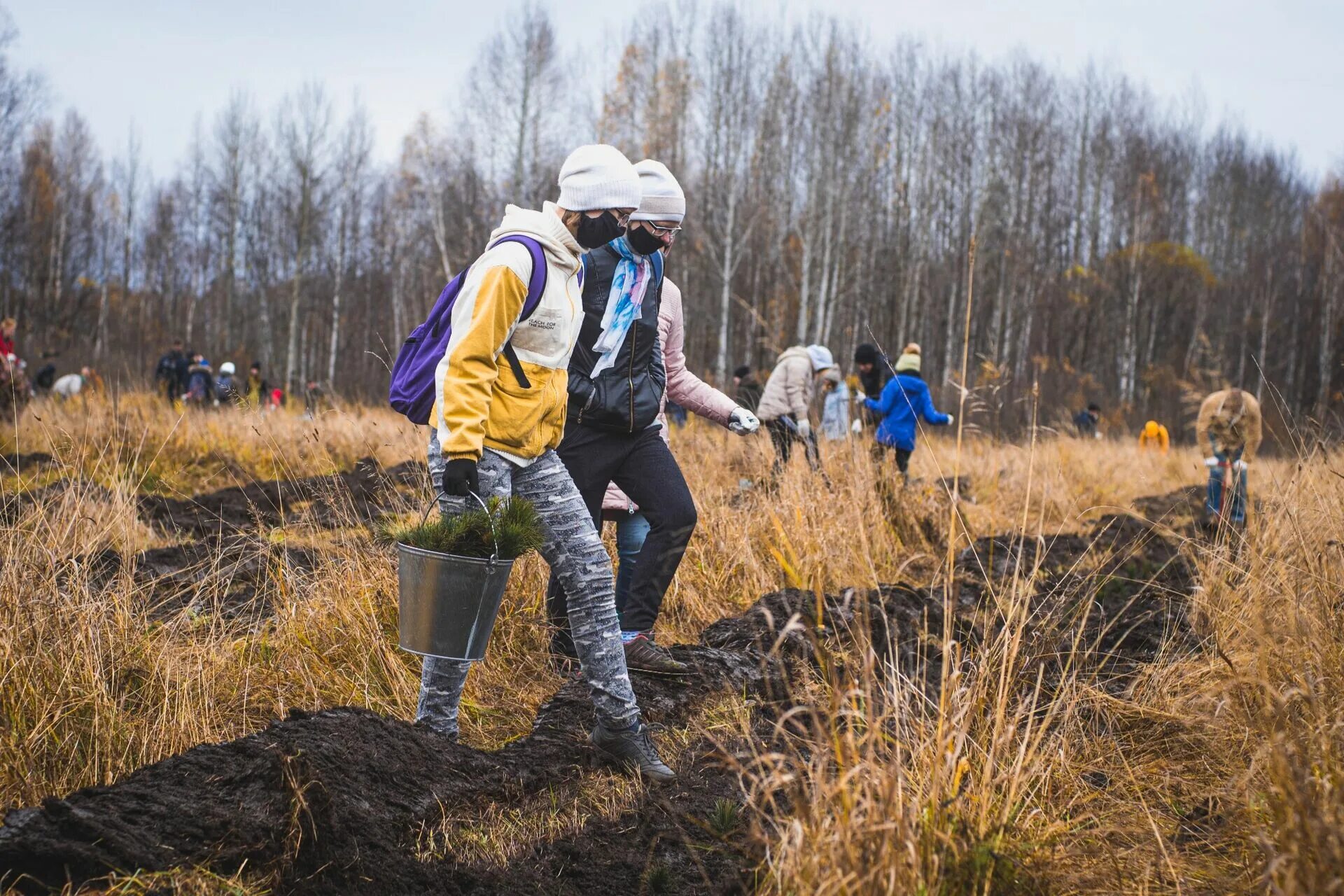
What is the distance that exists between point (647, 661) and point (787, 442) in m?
5.78

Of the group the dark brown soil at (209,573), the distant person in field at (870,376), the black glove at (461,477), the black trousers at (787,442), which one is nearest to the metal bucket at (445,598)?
the black glove at (461,477)

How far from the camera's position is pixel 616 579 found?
194 inches

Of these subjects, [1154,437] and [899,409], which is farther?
[1154,437]

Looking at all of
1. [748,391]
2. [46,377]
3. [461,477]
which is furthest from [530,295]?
[46,377]

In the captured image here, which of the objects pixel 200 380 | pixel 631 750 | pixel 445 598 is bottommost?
pixel 200 380

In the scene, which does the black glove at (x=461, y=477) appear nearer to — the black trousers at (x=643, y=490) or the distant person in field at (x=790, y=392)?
the black trousers at (x=643, y=490)

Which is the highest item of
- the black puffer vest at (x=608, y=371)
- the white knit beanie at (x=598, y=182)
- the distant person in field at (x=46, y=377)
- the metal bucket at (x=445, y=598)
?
the white knit beanie at (x=598, y=182)

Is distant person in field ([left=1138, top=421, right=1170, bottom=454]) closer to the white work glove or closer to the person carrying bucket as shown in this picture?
the white work glove

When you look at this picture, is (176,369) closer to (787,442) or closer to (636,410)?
(787,442)

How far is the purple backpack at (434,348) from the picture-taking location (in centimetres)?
319

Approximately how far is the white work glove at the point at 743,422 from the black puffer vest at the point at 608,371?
14.8 inches

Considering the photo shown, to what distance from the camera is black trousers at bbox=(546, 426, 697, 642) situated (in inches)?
159

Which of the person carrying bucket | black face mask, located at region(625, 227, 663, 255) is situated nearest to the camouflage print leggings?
the person carrying bucket

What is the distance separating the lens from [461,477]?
2.98 meters
